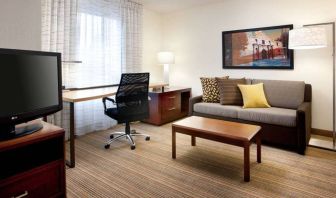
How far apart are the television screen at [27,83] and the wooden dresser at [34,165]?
8.1 inches

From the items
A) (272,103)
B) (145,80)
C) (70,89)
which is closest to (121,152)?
(145,80)

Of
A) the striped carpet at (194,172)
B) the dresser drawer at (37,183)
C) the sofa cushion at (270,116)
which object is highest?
the sofa cushion at (270,116)

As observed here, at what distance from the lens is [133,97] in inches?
122

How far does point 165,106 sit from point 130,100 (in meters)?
1.19

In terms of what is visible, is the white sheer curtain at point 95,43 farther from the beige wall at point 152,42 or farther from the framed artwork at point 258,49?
the framed artwork at point 258,49

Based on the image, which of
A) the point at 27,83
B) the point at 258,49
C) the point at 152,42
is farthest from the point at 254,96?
the point at 27,83

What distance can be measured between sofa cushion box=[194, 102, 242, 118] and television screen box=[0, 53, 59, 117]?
7.76ft

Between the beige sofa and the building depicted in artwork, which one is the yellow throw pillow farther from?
the building depicted in artwork

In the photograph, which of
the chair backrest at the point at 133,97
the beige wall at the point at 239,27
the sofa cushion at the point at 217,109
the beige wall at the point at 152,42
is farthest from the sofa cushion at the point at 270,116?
the beige wall at the point at 152,42

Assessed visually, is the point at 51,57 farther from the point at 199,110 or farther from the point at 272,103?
the point at 272,103

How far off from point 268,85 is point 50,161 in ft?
10.5

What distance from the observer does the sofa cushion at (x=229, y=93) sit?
140 inches

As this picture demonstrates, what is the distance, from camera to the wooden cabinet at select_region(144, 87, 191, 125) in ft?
13.4

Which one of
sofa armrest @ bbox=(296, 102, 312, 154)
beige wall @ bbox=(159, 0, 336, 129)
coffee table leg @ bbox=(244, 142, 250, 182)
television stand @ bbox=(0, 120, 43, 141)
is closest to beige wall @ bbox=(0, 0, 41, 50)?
television stand @ bbox=(0, 120, 43, 141)
